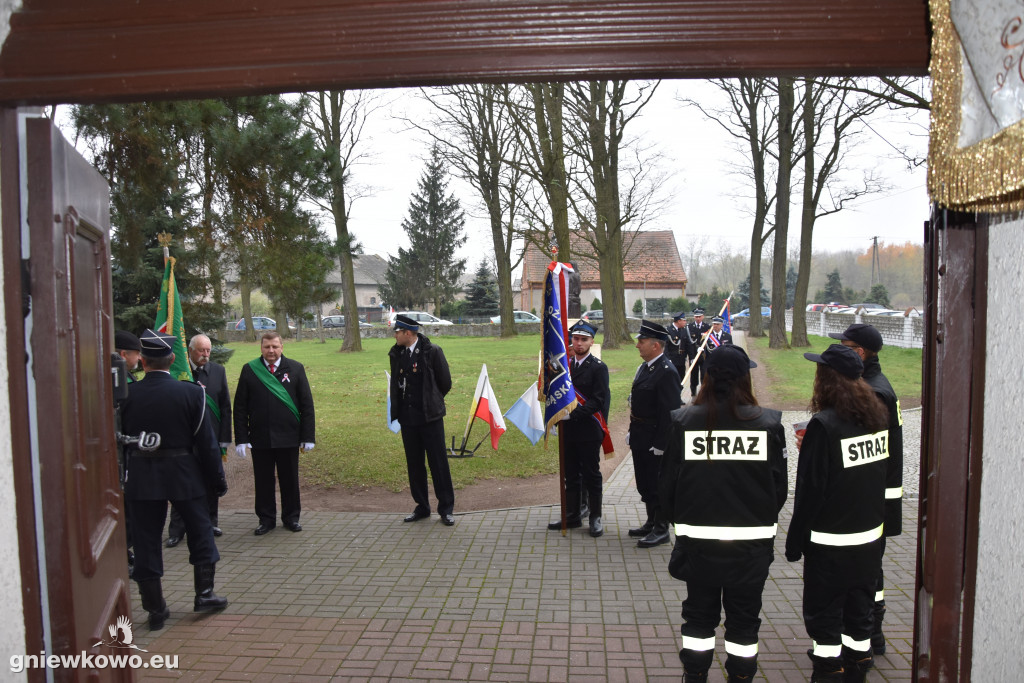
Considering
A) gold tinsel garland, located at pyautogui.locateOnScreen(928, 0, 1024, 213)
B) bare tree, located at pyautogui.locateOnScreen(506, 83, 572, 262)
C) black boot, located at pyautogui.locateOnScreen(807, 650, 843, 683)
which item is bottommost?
black boot, located at pyautogui.locateOnScreen(807, 650, 843, 683)

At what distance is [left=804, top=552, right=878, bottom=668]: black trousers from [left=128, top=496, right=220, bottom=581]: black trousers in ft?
13.7

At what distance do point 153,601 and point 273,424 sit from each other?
7.46 ft

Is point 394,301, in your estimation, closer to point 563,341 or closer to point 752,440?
point 563,341

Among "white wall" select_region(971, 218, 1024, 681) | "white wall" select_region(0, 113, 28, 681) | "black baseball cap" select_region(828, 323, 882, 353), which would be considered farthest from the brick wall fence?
"white wall" select_region(0, 113, 28, 681)

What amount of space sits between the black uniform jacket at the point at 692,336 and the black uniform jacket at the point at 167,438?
1114 centimetres

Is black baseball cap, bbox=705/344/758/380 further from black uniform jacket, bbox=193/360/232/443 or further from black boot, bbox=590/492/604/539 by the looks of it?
black uniform jacket, bbox=193/360/232/443

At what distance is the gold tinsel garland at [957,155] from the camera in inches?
67.6

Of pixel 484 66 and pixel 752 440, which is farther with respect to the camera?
pixel 752 440

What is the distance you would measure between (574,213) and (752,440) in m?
19.7

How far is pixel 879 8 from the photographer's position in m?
2.03

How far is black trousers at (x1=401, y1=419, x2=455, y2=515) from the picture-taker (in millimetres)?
7305

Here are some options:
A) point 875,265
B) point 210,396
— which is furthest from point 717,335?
point 875,265

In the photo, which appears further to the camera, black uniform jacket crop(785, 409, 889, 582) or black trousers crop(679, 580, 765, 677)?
black uniform jacket crop(785, 409, 889, 582)

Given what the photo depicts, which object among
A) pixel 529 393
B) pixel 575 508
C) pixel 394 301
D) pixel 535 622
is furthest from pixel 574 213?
pixel 394 301
